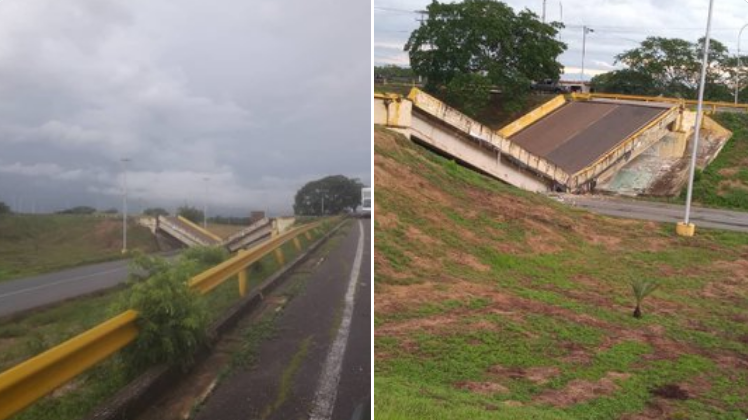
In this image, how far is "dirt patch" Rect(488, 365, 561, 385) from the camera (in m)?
3.94

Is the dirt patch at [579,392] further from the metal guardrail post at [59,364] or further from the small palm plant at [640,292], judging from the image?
the metal guardrail post at [59,364]

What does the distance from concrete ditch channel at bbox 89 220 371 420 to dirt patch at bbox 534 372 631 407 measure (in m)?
2.57

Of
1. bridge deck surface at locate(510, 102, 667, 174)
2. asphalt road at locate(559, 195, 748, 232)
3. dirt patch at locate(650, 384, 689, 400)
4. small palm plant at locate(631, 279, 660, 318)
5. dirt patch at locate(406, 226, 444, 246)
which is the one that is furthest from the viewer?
bridge deck surface at locate(510, 102, 667, 174)

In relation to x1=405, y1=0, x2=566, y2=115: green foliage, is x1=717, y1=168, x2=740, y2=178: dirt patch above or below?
below

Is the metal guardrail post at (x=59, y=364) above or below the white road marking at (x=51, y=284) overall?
below

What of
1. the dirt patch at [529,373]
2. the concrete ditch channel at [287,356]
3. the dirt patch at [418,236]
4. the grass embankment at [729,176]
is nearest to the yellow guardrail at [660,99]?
the grass embankment at [729,176]

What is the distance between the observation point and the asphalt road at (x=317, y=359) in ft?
3.55

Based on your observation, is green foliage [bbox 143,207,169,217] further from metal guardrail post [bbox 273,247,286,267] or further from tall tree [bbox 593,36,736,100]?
tall tree [bbox 593,36,736,100]

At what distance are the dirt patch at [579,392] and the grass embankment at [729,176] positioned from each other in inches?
305

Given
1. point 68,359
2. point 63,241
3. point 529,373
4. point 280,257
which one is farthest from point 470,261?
point 68,359

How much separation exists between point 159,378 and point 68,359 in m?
0.20

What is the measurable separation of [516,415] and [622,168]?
11.7m

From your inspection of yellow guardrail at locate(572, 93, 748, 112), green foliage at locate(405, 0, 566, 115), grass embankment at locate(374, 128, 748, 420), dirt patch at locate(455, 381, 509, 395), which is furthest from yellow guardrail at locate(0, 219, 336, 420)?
yellow guardrail at locate(572, 93, 748, 112)

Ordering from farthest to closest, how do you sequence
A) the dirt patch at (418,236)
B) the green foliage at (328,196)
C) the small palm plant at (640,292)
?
the dirt patch at (418,236)
the small palm plant at (640,292)
the green foliage at (328,196)
